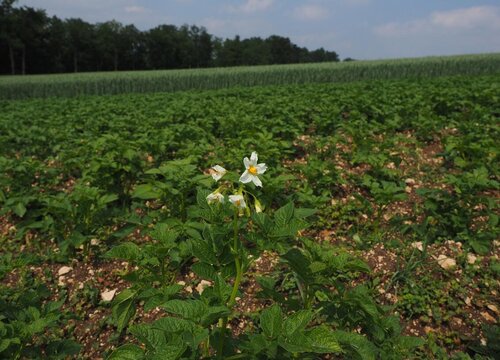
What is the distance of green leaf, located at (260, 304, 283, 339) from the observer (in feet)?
4.20

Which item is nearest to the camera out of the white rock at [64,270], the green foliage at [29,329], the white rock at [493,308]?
the green foliage at [29,329]

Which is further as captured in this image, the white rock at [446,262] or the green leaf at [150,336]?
the white rock at [446,262]

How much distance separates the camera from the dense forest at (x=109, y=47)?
160ft

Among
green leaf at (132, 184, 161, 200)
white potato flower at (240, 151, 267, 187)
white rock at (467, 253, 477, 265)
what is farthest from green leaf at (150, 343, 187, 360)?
white rock at (467, 253, 477, 265)

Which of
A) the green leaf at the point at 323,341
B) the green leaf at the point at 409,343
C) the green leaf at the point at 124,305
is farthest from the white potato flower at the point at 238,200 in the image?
the green leaf at the point at 409,343

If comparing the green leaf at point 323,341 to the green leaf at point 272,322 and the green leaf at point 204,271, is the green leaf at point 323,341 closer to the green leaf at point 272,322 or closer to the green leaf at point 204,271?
the green leaf at point 272,322

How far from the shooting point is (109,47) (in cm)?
6050

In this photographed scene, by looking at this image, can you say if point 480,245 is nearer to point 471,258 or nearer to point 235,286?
point 471,258

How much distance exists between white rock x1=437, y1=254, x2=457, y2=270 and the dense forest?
177 feet

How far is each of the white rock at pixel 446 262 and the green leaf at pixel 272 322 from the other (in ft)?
6.89

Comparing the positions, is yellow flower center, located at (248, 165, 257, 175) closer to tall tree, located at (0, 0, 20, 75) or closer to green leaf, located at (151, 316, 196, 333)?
green leaf, located at (151, 316, 196, 333)

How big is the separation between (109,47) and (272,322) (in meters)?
66.7

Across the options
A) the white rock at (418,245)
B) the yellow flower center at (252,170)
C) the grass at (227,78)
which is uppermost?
the grass at (227,78)

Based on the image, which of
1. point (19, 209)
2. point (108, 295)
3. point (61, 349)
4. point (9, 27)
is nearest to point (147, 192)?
point (108, 295)
